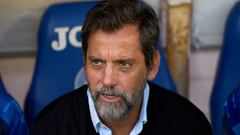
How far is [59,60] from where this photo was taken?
163 cm

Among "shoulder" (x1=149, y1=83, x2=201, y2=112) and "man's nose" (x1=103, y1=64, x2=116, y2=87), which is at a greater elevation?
"man's nose" (x1=103, y1=64, x2=116, y2=87)

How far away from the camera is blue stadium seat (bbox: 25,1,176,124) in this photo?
163 centimetres

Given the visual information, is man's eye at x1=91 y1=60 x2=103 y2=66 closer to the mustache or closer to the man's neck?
the mustache

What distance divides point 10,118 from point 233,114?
2.10ft

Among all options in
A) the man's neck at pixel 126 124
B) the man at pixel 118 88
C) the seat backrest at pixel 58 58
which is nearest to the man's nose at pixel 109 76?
the man at pixel 118 88

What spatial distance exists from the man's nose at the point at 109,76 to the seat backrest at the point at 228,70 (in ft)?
1.97

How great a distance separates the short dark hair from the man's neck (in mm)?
133

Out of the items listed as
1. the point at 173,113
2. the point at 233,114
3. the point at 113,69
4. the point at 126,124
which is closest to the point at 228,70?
the point at 233,114

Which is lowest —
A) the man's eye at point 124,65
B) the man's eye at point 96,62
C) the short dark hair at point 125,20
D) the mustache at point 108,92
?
the mustache at point 108,92

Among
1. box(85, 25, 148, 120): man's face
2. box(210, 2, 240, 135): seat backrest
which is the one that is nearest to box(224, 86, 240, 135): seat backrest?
box(210, 2, 240, 135): seat backrest

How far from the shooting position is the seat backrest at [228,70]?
1641mm

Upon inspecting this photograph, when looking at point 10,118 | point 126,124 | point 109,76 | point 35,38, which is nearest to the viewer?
point 109,76

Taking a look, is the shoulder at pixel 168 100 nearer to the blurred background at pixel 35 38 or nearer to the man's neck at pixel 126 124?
the man's neck at pixel 126 124

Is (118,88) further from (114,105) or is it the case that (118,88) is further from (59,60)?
(59,60)
